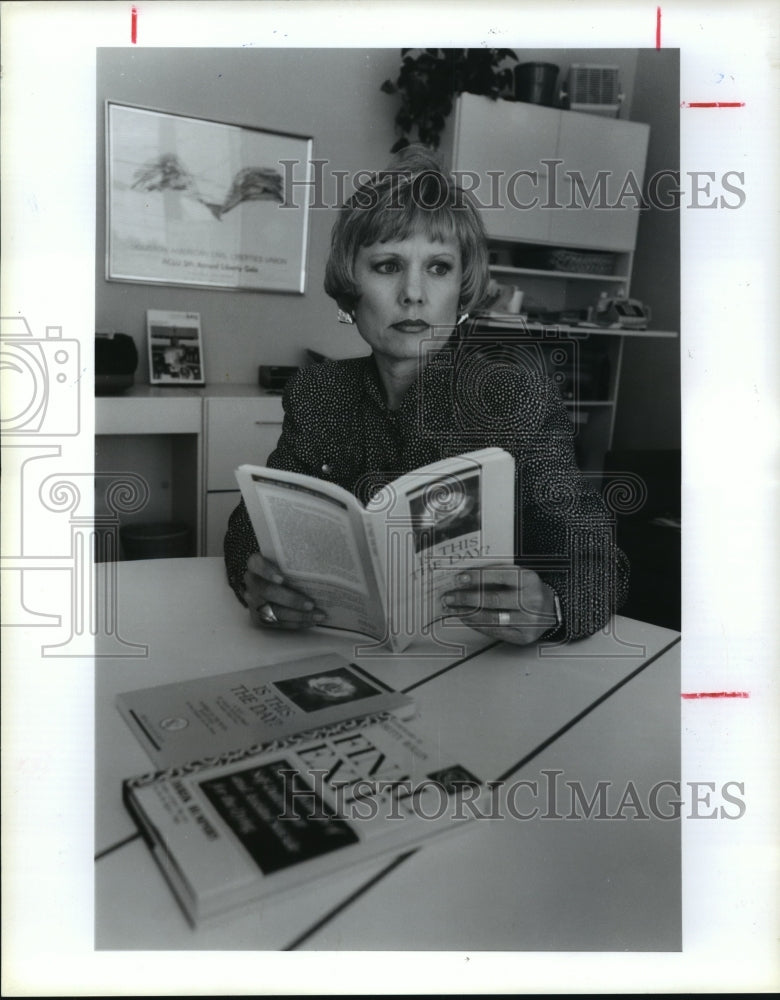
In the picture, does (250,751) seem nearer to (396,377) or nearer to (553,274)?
(396,377)

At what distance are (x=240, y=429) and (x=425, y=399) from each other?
449mm

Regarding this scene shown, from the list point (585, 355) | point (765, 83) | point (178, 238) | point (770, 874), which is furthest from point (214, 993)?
point (585, 355)

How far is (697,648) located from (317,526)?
1.77ft

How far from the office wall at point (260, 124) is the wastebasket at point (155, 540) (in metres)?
Answer: 0.27

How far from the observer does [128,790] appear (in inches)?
26.8

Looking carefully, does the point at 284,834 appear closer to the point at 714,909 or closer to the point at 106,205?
the point at 714,909

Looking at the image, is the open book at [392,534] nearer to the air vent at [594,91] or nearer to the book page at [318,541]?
the book page at [318,541]

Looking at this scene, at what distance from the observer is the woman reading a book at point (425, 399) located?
1129mm

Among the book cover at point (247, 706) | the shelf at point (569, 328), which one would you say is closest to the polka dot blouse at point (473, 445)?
the book cover at point (247, 706)

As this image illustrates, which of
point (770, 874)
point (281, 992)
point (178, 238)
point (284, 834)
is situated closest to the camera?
point (284, 834)

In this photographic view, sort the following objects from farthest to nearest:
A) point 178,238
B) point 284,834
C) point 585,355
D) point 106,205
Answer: point 585,355, point 178,238, point 106,205, point 284,834

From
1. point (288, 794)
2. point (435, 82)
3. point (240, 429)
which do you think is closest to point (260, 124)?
point (435, 82)

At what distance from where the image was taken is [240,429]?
157cm

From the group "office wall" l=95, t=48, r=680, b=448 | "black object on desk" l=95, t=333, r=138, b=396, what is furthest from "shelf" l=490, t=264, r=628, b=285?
"black object on desk" l=95, t=333, r=138, b=396
